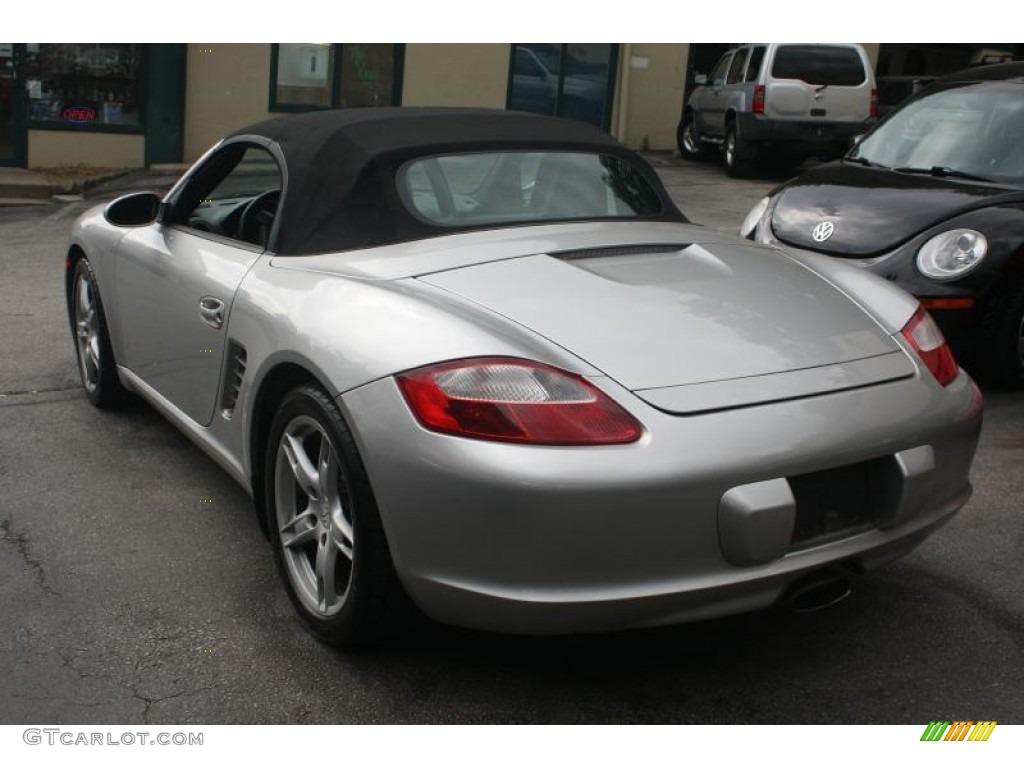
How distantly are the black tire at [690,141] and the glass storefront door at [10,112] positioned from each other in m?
9.61

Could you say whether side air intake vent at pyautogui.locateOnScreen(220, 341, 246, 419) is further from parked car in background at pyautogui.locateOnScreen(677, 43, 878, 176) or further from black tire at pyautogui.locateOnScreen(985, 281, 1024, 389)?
parked car in background at pyautogui.locateOnScreen(677, 43, 878, 176)

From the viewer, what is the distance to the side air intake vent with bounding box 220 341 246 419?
11.8 ft

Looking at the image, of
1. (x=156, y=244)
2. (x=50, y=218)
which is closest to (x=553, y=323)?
(x=156, y=244)

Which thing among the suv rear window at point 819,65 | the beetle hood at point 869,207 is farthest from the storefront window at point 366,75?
the beetle hood at point 869,207

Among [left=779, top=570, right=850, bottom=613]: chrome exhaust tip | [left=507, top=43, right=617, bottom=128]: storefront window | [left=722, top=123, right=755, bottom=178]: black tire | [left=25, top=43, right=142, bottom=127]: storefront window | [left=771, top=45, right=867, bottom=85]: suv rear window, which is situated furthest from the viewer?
[left=507, top=43, right=617, bottom=128]: storefront window

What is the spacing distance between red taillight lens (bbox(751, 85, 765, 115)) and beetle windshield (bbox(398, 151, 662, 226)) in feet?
40.6

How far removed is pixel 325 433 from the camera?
3025 millimetres

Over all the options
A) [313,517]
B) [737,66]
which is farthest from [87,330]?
[737,66]

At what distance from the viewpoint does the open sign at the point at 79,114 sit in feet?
51.6

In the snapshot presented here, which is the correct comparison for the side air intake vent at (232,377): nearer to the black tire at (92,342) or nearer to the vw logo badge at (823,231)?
the black tire at (92,342)

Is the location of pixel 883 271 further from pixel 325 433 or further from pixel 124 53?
pixel 124 53

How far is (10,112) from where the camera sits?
15.5 meters

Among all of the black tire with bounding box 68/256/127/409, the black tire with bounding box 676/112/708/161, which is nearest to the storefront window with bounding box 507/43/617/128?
the black tire with bounding box 676/112/708/161

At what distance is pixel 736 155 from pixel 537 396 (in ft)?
47.9
